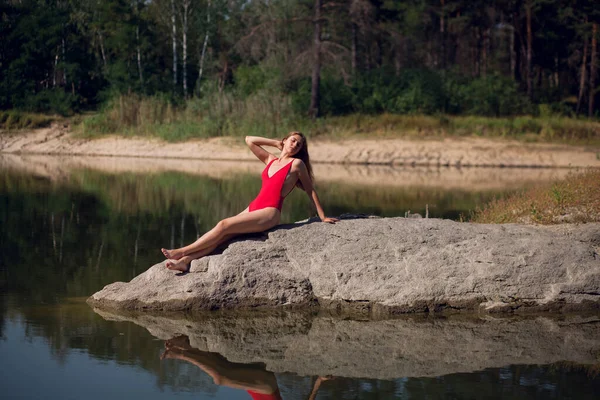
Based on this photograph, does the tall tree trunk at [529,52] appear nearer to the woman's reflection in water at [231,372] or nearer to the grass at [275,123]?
the grass at [275,123]

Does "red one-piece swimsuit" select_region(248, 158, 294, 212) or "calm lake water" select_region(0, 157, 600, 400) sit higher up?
"red one-piece swimsuit" select_region(248, 158, 294, 212)

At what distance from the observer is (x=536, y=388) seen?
6465mm

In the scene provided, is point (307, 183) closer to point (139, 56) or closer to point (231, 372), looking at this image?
point (231, 372)

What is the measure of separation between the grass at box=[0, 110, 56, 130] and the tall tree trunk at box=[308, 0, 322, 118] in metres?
12.7

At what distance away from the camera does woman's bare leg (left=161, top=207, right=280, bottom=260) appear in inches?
341

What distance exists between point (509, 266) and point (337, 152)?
76.1 feet

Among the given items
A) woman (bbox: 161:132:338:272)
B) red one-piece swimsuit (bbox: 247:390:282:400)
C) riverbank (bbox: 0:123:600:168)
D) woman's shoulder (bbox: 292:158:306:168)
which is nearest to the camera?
red one-piece swimsuit (bbox: 247:390:282:400)

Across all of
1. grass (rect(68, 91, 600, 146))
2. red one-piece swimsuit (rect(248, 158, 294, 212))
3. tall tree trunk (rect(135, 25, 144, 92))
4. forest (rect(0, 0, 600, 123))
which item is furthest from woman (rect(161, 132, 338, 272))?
tall tree trunk (rect(135, 25, 144, 92))

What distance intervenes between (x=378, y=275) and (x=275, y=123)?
2643 centimetres

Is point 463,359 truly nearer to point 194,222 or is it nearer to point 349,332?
point 349,332

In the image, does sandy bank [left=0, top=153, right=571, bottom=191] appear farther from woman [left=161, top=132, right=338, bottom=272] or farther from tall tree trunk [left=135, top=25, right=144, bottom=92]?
woman [left=161, top=132, right=338, bottom=272]

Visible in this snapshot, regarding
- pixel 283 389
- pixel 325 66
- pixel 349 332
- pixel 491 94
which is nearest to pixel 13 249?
pixel 349 332

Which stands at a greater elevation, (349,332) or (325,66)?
(325,66)

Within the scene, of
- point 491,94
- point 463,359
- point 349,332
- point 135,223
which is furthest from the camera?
point 491,94
